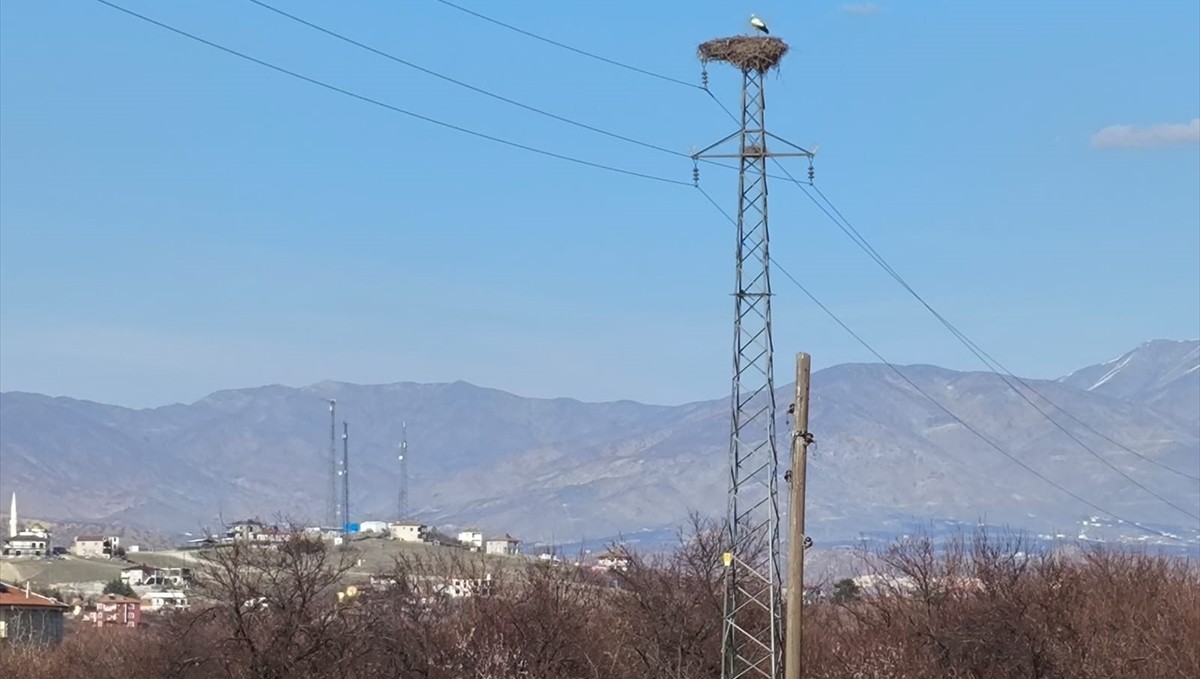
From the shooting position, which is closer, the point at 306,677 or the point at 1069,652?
the point at 306,677

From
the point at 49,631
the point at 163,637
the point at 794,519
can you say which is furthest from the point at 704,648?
the point at 49,631

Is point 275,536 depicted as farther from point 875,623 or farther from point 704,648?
point 875,623

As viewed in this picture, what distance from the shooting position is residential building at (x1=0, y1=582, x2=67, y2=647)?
10738 centimetres

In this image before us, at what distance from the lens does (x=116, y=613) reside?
132 meters

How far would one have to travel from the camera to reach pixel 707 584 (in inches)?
2950

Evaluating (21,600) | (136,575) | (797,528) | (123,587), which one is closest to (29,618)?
(21,600)

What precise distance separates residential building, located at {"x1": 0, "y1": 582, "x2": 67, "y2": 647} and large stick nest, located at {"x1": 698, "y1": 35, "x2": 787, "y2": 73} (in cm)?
7206

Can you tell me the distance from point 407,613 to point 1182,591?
28485mm

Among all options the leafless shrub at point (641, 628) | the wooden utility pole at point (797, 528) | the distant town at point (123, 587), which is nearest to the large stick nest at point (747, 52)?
the wooden utility pole at point (797, 528)

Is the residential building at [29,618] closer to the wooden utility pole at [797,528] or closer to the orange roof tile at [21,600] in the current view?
the orange roof tile at [21,600]

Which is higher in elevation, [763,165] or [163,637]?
[763,165]

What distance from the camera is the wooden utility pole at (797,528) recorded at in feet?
88.4

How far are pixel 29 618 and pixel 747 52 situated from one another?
273 ft

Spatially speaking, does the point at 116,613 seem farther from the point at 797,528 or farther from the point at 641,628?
the point at 797,528
